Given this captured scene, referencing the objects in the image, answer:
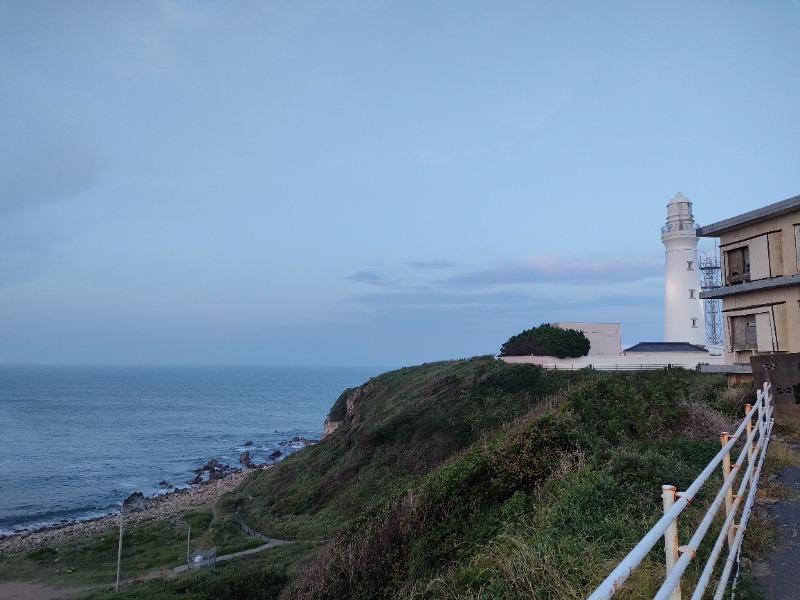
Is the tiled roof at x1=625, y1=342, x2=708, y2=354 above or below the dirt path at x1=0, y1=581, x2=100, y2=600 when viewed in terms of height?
above

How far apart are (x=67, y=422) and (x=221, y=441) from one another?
29505mm

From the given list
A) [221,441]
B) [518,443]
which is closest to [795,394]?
[518,443]

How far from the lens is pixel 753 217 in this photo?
55.0ft

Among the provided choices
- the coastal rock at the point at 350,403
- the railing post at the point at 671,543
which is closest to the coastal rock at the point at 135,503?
the coastal rock at the point at 350,403

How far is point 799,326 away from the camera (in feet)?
52.3

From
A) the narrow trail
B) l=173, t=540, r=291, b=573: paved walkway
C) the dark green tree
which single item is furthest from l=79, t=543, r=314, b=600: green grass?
the dark green tree

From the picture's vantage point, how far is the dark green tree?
41.7m

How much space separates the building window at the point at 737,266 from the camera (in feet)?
57.7

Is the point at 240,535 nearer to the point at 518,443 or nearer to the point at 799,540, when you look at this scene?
the point at 518,443

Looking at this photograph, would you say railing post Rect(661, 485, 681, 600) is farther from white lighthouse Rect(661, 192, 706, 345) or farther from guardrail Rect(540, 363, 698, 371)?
white lighthouse Rect(661, 192, 706, 345)

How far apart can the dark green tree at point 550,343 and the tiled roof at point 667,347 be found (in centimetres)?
360

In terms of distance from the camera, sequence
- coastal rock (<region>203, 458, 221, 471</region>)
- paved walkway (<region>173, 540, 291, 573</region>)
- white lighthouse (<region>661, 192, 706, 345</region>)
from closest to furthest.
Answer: paved walkway (<region>173, 540, 291, 573</region>) → white lighthouse (<region>661, 192, 706, 345</region>) → coastal rock (<region>203, 458, 221, 471</region>)

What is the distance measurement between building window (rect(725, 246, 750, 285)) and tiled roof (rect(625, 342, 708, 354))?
24940mm

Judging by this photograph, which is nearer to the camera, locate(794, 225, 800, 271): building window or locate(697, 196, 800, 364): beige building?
locate(794, 225, 800, 271): building window
